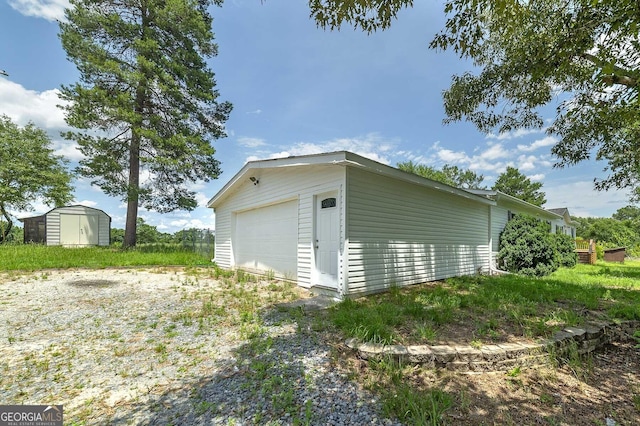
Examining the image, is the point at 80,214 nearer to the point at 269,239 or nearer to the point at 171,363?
the point at 269,239

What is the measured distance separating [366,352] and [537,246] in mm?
9840

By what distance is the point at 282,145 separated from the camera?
42.7 ft

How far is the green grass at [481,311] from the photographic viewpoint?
344 centimetres

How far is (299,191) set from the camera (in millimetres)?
6789

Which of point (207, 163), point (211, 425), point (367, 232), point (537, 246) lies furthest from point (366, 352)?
point (207, 163)

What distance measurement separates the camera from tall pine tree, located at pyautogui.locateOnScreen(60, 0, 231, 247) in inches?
457

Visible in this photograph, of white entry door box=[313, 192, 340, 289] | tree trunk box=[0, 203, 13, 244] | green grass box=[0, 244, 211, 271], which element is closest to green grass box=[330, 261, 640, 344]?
white entry door box=[313, 192, 340, 289]

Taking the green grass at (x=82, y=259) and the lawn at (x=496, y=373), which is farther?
the green grass at (x=82, y=259)

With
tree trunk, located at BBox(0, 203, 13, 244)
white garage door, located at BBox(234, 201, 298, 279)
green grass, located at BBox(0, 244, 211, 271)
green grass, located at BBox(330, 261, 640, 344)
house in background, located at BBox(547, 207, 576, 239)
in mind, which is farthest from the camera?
house in background, located at BBox(547, 207, 576, 239)

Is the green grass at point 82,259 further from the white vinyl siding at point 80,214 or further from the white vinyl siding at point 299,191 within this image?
the white vinyl siding at point 80,214

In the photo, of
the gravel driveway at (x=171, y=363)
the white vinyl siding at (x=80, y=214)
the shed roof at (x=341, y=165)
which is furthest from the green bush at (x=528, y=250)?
the white vinyl siding at (x=80, y=214)

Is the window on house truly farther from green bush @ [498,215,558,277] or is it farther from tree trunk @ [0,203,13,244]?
tree trunk @ [0,203,13,244]

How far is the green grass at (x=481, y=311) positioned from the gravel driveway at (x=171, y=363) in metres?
0.80

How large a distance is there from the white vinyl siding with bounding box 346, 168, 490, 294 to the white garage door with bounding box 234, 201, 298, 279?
196cm
